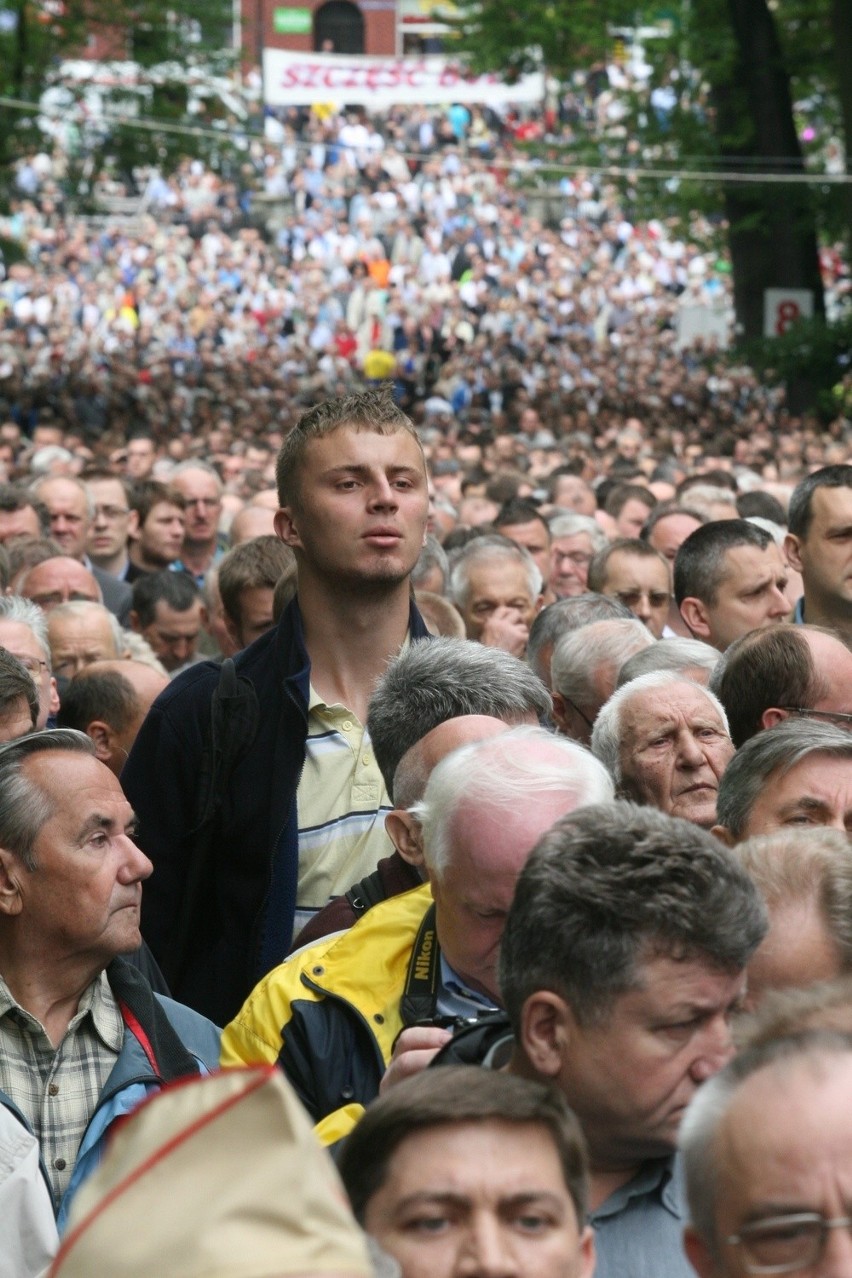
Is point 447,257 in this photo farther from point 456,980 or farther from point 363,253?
point 456,980

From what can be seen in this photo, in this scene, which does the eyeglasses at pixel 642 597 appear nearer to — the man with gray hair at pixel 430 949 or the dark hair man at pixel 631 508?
the dark hair man at pixel 631 508

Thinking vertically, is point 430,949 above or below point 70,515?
above

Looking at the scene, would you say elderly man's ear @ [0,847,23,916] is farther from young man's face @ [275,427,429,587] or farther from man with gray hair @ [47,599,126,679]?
man with gray hair @ [47,599,126,679]

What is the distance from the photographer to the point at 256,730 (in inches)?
196

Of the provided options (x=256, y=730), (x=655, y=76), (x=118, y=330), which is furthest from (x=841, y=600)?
(x=118, y=330)

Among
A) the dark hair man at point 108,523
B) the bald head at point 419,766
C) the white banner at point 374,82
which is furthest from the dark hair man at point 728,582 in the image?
the white banner at point 374,82

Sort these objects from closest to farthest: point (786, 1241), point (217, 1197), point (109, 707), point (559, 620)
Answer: point (217, 1197), point (786, 1241), point (109, 707), point (559, 620)

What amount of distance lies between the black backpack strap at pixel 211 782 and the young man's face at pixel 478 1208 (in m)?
2.31

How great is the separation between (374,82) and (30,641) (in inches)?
1500

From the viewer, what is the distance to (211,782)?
4.95m

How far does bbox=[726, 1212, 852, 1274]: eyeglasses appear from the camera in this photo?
2.40 m

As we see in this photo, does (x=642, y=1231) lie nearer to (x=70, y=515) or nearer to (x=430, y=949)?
(x=430, y=949)

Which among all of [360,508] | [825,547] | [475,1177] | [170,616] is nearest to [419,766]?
[360,508]

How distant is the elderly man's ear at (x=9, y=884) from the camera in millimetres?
4219
